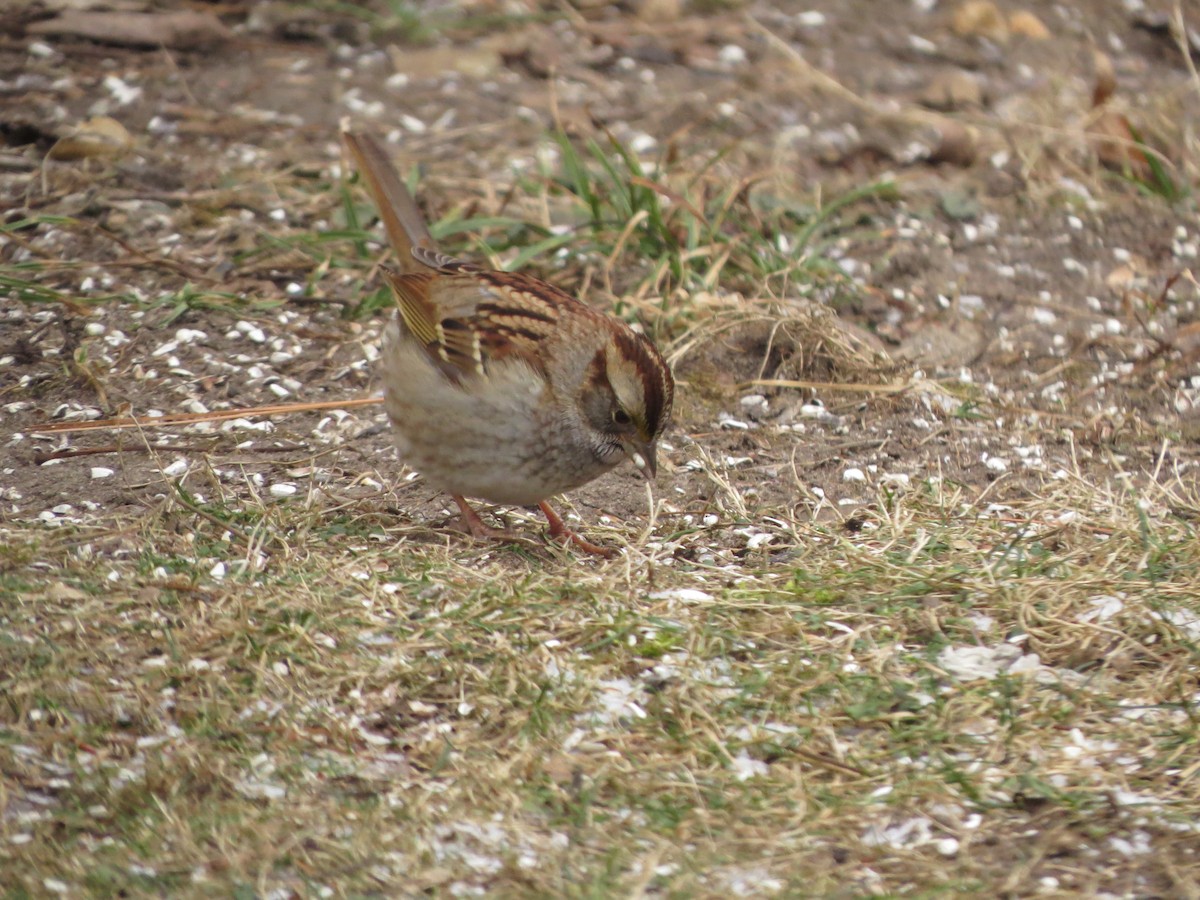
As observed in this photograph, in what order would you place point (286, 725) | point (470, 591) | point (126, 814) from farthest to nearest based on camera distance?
point (470, 591), point (286, 725), point (126, 814)

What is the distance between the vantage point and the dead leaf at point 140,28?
6824mm

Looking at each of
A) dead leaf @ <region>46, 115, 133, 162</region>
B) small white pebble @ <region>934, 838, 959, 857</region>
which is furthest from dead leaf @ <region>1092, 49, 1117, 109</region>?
small white pebble @ <region>934, 838, 959, 857</region>

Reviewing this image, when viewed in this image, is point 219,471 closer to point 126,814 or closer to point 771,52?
point 126,814

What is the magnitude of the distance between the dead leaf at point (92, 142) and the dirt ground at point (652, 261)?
4cm

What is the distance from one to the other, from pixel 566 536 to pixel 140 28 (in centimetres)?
394

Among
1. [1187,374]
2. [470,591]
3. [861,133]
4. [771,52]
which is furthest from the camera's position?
[771,52]

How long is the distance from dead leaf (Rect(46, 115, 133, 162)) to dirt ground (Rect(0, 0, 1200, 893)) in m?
0.04

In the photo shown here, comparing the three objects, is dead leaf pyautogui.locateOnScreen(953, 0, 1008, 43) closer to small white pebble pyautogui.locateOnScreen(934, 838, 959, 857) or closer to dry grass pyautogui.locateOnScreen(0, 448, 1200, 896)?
dry grass pyautogui.locateOnScreen(0, 448, 1200, 896)

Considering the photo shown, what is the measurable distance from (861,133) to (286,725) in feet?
14.6

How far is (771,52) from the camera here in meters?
7.47

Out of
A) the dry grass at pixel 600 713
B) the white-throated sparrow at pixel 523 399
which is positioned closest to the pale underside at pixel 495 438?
the white-throated sparrow at pixel 523 399

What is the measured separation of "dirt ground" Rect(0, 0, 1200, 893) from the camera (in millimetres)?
4656

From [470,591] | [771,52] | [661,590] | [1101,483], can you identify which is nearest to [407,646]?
→ [470,591]

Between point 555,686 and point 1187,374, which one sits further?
point 1187,374
